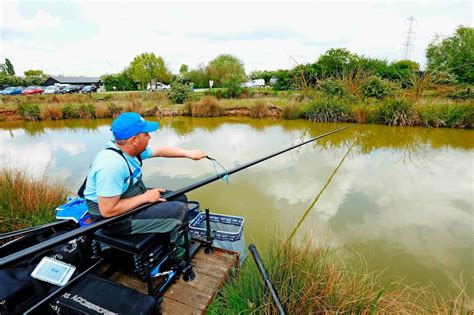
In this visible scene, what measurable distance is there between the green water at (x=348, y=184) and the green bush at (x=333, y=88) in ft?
5.48

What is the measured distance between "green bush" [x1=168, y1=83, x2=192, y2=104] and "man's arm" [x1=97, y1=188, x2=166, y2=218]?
11762mm

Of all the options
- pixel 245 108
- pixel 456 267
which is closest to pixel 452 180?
pixel 456 267

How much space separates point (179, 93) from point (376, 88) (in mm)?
8448

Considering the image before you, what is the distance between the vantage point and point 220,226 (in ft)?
6.63

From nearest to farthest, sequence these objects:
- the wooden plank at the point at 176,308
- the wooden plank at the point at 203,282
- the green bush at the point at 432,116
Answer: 1. the wooden plank at the point at 176,308
2. the wooden plank at the point at 203,282
3. the green bush at the point at 432,116

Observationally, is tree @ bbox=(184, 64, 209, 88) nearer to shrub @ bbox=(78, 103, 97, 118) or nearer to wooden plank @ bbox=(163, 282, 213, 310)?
shrub @ bbox=(78, 103, 97, 118)

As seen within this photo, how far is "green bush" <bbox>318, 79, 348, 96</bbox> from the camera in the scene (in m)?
8.10

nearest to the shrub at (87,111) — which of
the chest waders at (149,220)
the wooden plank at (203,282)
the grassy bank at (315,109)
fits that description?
the grassy bank at (315,109)

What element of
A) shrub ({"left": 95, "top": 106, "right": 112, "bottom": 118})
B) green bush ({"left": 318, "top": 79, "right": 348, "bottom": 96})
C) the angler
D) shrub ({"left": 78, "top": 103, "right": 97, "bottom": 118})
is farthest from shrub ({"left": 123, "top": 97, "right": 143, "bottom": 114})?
the angler

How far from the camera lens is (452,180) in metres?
3.57

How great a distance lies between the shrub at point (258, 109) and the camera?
30.6 feet

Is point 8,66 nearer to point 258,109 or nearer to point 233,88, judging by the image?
point 233,88

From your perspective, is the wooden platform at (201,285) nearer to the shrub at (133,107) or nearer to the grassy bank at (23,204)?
the grassy bank at (23,204)

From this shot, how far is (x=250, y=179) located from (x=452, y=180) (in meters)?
2.77
